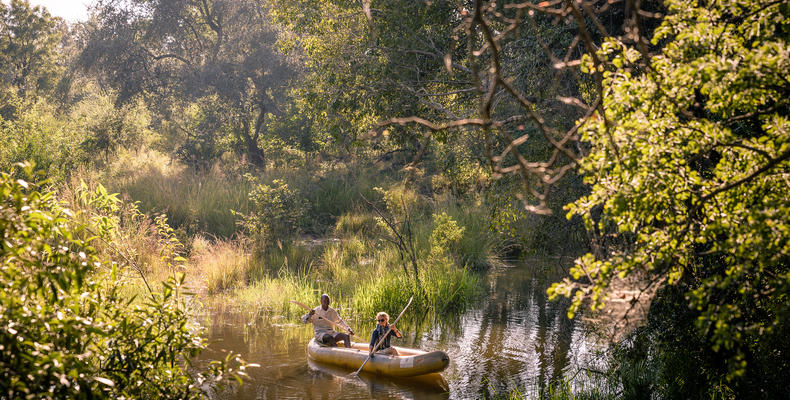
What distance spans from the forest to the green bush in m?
0.02

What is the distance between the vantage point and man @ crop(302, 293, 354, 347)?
9.64m

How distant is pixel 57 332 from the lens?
12.3 ft

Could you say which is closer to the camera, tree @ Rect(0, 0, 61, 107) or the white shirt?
the white shirt

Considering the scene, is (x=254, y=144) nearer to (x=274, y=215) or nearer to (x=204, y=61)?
(x=204, y=61)

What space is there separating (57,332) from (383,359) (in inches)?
218

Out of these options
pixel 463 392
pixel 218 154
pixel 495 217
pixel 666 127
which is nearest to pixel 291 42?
pixel 495 217

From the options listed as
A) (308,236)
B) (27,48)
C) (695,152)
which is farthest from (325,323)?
(27,48)

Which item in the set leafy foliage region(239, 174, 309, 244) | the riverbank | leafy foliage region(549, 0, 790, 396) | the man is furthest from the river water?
leafy foliage region(549, 0, 790, 396)

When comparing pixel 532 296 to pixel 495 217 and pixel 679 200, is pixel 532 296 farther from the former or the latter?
pixel 679 200

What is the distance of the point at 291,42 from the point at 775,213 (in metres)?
11.5

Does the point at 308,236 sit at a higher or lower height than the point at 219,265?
higher

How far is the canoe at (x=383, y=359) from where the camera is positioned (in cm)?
834

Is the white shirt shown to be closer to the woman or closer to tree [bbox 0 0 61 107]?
the woman

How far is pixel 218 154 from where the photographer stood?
25.4 metres
